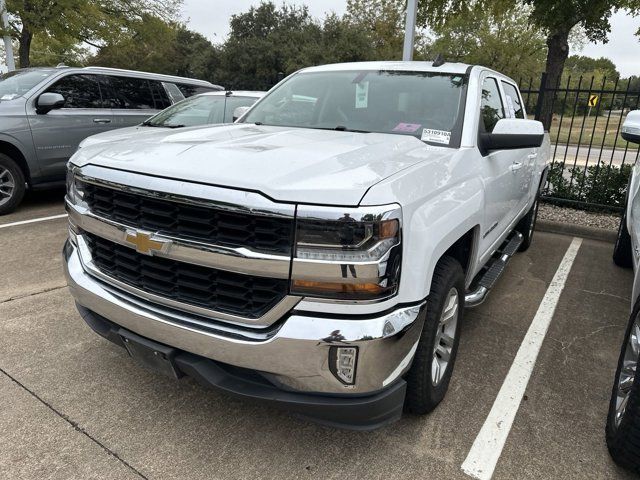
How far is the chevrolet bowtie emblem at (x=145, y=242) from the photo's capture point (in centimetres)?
205

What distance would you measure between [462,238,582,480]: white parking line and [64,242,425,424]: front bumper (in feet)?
2.04

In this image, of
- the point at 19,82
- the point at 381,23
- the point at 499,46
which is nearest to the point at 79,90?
the point at 19,82

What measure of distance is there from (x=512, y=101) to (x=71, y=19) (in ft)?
45.1

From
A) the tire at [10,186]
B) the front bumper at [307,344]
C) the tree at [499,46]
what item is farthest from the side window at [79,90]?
the tree at [499,46]

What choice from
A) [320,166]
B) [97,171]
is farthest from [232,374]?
[97,171]

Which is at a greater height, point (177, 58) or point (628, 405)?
point (628, 405)

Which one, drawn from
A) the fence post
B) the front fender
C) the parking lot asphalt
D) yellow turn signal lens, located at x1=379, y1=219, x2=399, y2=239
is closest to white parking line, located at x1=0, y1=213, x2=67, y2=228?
the parking lot asphalt

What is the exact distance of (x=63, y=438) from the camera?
234 cm

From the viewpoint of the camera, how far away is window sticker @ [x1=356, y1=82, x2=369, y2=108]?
332 cm

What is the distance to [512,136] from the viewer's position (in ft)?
9.27

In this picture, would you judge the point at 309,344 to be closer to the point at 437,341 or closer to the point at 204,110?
the point at 437,341

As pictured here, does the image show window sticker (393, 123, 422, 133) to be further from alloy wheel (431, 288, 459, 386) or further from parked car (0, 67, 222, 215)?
parked car (0, 67, 222, 215)

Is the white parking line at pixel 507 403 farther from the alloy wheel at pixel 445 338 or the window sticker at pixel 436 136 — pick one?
the window sticker at pixel 436 136

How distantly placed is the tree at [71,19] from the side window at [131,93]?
26.9 feet
